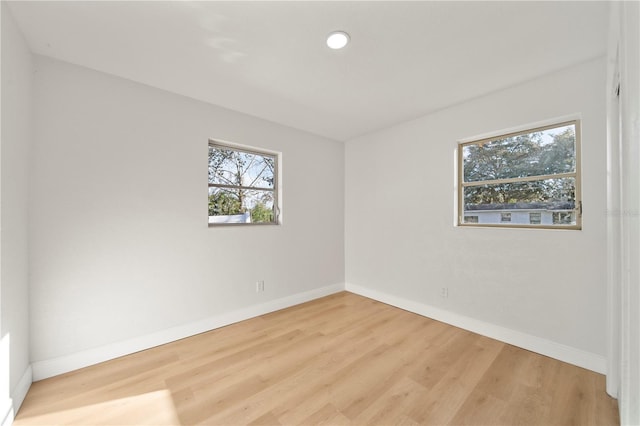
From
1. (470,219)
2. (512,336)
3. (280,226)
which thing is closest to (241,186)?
(280,226)

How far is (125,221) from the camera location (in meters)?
2.35

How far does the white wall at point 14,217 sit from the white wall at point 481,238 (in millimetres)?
3622

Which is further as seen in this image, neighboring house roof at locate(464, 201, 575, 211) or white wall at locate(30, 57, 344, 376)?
neighboring house roof at locate(464, 201, 575, 211)

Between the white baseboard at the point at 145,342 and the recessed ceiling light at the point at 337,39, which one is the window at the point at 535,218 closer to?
the recessed ceiling light at the point at 337,39

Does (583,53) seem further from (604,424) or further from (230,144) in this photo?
(230,144)

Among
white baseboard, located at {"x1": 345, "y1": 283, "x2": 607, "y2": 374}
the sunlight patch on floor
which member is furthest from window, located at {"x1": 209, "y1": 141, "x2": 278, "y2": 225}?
white baseboard, located at {"x1": 345, "y1": 283, "x2": 607, "y2": 374}

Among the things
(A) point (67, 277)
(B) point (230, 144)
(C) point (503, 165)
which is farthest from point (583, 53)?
(A) point (67, 277)

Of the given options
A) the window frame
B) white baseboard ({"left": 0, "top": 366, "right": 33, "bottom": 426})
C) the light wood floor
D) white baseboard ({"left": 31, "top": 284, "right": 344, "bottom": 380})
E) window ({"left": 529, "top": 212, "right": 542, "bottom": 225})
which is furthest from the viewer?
the window frame

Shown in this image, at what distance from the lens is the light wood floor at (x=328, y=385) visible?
1615mm

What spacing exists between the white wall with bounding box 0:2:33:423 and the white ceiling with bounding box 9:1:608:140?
10.5 inches

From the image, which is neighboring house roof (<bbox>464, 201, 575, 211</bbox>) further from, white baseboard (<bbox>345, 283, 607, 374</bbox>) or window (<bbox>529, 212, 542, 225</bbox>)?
white baseboard (<bbox>345, 283, 607, 374</bbox>)

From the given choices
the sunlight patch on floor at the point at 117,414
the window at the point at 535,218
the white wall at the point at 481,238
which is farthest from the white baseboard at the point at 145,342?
the window at the point at 535,218

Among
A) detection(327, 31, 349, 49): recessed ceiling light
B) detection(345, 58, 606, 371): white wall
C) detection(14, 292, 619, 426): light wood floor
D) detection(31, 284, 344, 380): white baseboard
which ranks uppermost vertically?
detection(327, 31, 349, 49): recessed ceiling light

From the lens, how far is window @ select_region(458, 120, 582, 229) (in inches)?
89.8
